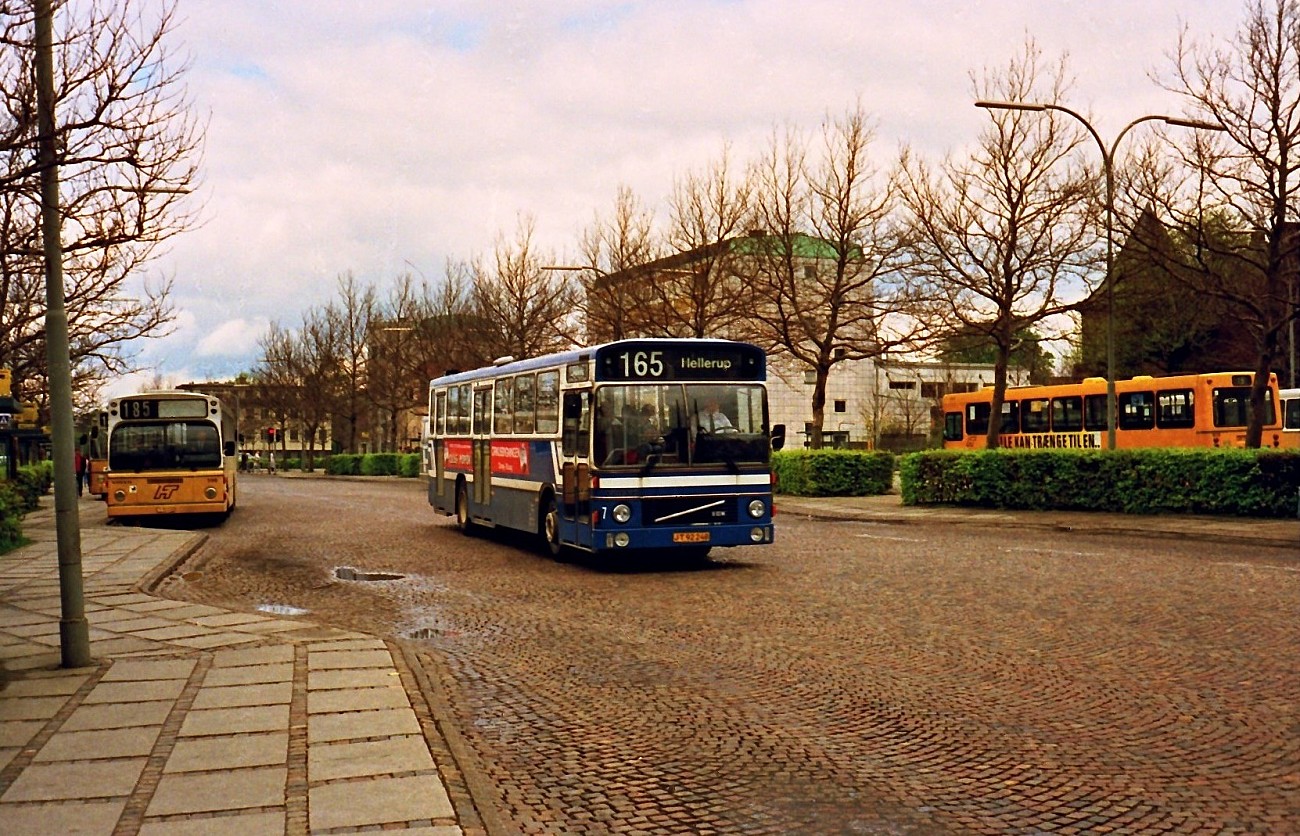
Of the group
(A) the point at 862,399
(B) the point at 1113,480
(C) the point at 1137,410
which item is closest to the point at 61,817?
(B) the point at 1113,480

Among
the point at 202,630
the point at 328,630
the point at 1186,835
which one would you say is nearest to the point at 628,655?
the point at 328,630

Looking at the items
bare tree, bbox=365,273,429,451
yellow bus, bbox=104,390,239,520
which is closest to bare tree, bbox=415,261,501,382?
bare tree, bbox=365,273,429,451

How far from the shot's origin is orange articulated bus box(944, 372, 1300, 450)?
3753 cm

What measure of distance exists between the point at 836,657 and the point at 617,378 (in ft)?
22.2

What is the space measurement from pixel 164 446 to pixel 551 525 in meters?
12.0

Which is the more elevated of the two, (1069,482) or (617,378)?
(617,378)

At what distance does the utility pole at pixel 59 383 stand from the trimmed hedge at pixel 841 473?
1026 inches

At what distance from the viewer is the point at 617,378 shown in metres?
15.4

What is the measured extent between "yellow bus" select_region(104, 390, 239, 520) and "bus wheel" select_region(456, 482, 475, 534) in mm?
6131

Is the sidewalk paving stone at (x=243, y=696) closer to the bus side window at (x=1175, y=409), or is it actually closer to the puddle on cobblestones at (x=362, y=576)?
Result: the puddle on cobblestones at (x=362, y=576)

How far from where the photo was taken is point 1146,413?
1549 inches

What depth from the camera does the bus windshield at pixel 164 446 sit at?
25141 mm

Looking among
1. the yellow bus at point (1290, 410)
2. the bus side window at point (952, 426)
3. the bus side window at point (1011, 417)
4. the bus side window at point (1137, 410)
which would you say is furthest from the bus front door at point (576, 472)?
the bus side window at point (952, 426)

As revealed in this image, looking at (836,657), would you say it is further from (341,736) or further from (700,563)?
(700,563)
